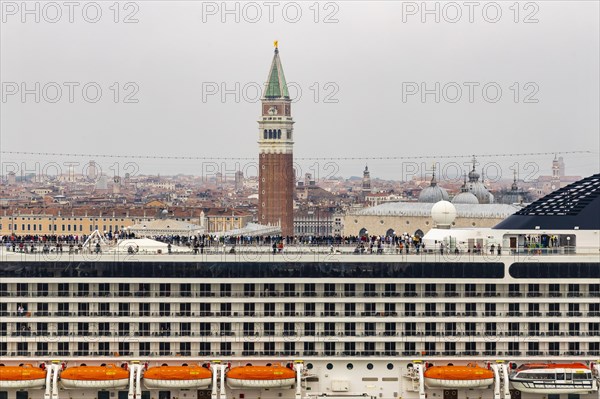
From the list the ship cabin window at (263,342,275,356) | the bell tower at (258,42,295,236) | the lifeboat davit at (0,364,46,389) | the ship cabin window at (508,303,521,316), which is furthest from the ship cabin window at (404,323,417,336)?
the bell tower at (258,42,295,236)

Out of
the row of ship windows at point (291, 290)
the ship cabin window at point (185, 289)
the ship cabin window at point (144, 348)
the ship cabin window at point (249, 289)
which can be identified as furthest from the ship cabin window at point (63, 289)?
the ship cabin window at point (249, 289)

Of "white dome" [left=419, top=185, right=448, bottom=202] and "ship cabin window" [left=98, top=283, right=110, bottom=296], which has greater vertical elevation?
"white dome" [left=419, top=185, right=448, bottom=202]

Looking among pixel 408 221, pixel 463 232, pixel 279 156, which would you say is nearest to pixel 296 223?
pixel 279 156

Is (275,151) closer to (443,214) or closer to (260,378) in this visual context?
(443,214)

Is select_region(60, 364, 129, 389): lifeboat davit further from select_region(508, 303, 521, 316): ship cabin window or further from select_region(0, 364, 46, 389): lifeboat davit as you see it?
select_region(508, 303, 521, 316): ship cabin window

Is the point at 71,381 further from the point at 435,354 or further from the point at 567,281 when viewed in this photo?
the point at 567,281

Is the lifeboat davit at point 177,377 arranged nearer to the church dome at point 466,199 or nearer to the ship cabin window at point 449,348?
the ship cabin window at point 449,348
